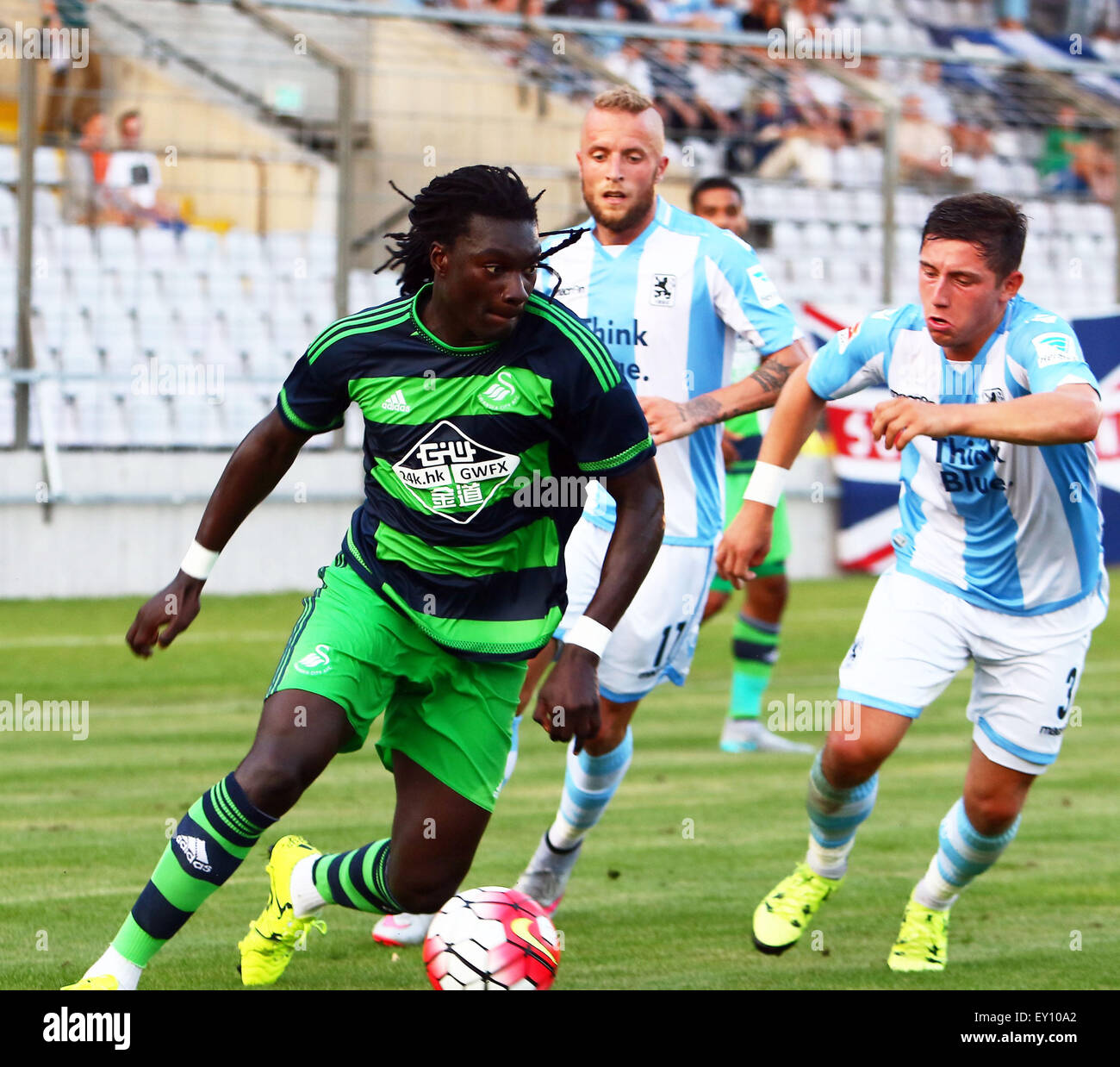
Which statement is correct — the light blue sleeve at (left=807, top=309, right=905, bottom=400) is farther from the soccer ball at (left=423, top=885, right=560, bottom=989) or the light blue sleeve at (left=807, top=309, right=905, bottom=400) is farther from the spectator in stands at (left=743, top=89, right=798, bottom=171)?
the spectator in stands at (left=743, top=89, right=798, bottom=171)

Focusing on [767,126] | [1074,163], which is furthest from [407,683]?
[1074,163]

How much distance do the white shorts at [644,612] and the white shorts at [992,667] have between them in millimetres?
773

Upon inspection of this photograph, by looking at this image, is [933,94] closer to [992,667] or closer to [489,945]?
[992,667]

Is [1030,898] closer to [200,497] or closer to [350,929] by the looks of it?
[350,929]

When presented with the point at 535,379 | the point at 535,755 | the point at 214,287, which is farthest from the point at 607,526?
the point at 214,287

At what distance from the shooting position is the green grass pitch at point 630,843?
5.62 metres

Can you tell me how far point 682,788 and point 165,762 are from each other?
2.42 metres

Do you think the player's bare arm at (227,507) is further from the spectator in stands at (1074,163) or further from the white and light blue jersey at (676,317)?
the spectator in stands at (1074,163)

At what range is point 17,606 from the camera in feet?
44.6

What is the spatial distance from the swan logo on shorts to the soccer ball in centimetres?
66

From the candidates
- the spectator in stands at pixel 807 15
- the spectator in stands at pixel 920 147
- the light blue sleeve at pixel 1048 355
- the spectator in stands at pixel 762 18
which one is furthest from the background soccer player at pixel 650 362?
the spectator in stands at pixel 807 15

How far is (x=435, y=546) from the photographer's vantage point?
15.9 feet

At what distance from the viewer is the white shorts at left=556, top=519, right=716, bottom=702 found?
617 centimetres

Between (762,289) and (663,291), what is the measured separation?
345 millimetres
